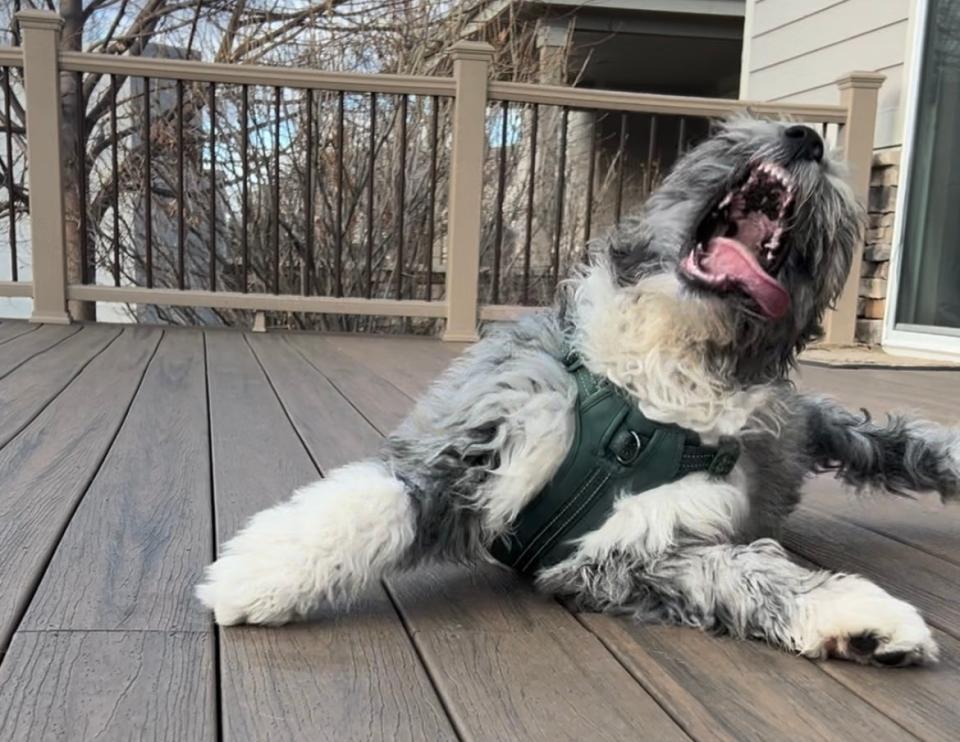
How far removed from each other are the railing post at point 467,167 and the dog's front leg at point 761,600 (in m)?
4.18

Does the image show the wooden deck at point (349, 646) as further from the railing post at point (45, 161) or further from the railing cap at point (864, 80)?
the railing cap at point (864, 80)

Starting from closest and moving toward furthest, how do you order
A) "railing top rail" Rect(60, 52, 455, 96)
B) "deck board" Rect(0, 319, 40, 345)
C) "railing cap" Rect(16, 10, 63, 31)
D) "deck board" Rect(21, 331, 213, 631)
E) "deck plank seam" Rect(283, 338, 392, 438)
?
"deck board" Rect(21, 331, 213, 631) → "deck plank seam" Rect(283, 338, 392, 438) → "deck board" Rect(0, 319, 40, 345) → "railing cap" Rect(16, 10, 63, 31) → "railing top rail" Rect(60, 52, 455, 96)

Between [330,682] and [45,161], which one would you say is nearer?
[330,682]

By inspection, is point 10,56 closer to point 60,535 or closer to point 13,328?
point 13,328

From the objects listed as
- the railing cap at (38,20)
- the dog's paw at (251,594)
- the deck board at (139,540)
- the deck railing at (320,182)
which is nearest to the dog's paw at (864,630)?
the dog's paw at (251,594)

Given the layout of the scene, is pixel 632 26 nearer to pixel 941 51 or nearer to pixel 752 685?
pixel 941 51

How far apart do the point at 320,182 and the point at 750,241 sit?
5307 millimetres

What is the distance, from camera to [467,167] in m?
5.53

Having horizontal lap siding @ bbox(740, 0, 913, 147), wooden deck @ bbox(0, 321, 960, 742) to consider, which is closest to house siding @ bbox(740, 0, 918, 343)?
horizontal lap siding @ bbox(740, 0, 913, 147)

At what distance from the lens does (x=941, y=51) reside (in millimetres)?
5441

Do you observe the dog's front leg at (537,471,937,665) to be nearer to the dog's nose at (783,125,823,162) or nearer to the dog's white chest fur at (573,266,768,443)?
the dog's white chest fur at (573,266,768,443)

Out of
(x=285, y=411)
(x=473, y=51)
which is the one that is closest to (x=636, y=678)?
(x=285, y=411)

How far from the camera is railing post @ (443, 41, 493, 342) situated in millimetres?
5492

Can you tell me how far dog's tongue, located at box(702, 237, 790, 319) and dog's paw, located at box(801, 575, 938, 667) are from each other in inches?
18.7
